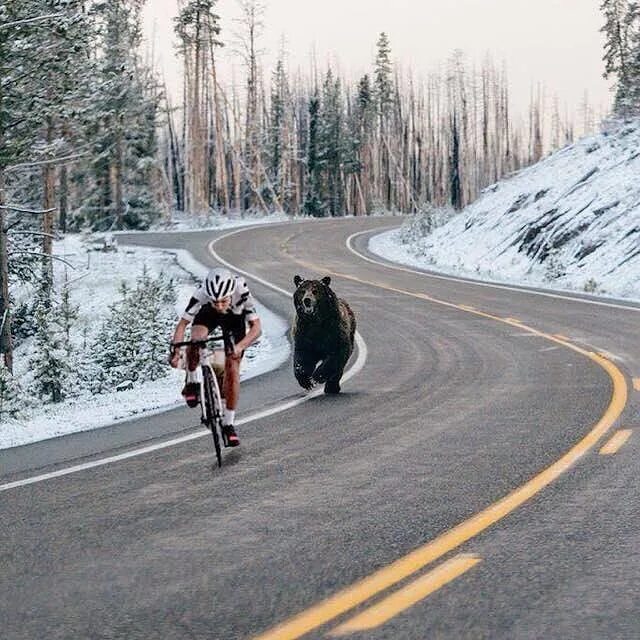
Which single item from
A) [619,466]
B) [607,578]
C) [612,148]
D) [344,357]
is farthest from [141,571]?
[612,148]

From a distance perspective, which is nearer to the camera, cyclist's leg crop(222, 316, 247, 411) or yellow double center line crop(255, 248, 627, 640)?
yellow double center line crop(255, 248, 627, 640)

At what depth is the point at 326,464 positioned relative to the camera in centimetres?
728

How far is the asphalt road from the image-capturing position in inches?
157

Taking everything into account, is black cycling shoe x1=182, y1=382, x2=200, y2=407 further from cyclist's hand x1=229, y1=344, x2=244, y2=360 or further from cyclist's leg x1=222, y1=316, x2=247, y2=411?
cyclist's hand x1=229, y1=344, x2=244, y2=360

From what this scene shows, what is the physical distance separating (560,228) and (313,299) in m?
21.6

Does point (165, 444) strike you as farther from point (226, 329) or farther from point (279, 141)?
point (279, 141)

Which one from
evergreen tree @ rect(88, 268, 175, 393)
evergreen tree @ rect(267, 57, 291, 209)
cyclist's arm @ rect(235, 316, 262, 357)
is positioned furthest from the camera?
evergreen tree @ rect(267, 57, 291, 209)

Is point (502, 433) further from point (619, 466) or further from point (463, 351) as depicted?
point (463, 351)

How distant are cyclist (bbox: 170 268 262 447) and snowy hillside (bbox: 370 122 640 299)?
18.2m

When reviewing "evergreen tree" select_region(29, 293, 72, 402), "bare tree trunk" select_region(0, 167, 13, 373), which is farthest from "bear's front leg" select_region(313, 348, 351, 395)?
"bare tree trunk" select_region(0, 167, 13, 373)

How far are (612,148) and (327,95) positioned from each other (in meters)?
66.8

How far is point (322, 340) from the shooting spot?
11156 millimetres

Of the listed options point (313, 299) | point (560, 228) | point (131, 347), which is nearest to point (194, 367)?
point (313, 299)

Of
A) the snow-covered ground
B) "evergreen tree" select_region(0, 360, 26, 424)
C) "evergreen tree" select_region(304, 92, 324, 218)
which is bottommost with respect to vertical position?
"evergreen tree" select_region(0, 360, 26, 424)
